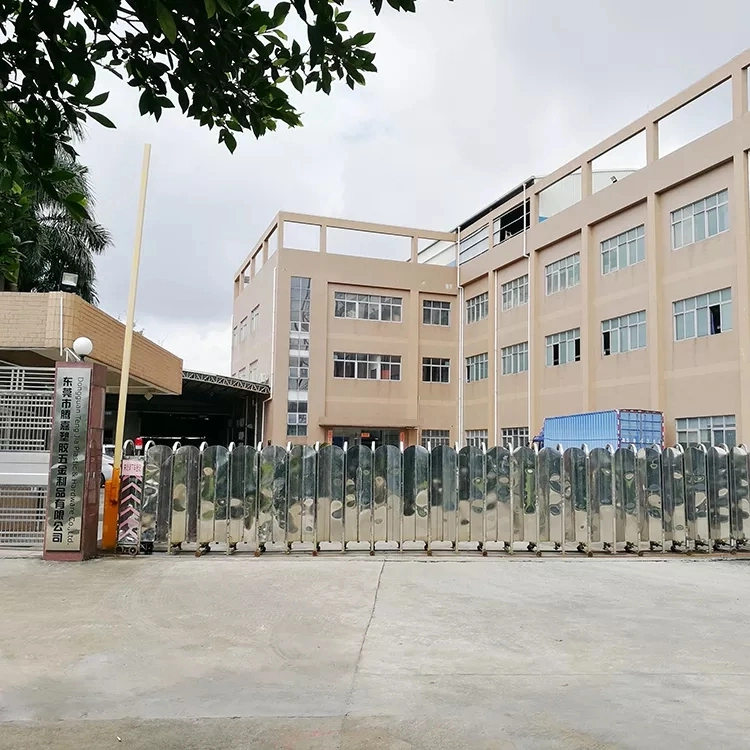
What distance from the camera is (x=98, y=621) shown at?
22.0 ft

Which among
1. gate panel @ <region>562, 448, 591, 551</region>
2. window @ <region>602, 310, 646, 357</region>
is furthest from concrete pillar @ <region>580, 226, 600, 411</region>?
gate panel @ <region>562, 448, 591, 551</region>

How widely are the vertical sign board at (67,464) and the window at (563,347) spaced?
22645mm

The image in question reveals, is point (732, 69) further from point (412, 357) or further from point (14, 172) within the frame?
point (14, 172)

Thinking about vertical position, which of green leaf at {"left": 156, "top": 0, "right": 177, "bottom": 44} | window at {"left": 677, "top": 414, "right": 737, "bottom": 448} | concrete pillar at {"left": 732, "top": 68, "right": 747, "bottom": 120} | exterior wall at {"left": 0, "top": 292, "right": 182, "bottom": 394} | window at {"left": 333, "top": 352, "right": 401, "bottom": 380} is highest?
concrete pillar at {"left": 732, "top": 68, "right": 747, "bottom": 120}

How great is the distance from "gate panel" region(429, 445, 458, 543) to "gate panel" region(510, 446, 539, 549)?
879 mm

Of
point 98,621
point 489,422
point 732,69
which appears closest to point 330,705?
point 98,621

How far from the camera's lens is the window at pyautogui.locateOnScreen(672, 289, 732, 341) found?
22.4 meters

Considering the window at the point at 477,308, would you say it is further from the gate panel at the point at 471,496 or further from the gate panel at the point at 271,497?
the gate panel at the point at 271,497

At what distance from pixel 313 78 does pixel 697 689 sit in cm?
434

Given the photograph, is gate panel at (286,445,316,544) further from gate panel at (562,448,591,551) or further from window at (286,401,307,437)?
window at (286,401,307,437)

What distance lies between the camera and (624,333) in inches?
1063

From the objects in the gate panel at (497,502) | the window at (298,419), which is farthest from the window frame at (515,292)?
the gate panel at (497,502)

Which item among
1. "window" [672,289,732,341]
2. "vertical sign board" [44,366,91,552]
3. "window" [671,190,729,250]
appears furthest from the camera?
"window" [671,190,729,250]

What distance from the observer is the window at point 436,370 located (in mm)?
38375
